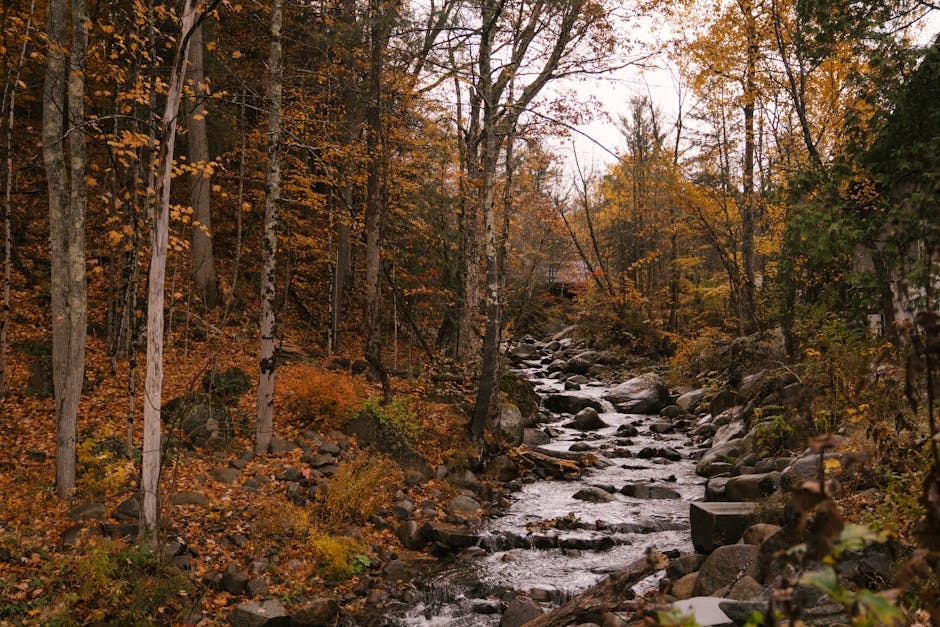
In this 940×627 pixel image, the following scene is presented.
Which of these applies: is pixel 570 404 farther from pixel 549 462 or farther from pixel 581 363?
pixel 581 363

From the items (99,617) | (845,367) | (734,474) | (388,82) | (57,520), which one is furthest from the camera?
(388,82)

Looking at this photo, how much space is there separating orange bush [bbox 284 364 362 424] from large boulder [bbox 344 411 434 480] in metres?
0.27

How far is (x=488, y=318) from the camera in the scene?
11.3 meters

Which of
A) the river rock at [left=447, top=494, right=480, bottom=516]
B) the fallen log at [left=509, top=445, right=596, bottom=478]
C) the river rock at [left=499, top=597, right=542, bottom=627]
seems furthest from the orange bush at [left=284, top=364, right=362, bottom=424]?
the river rock at [left=499, top=597, right=542, bottom=627]

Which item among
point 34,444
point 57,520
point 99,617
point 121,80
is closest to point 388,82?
point 121,80

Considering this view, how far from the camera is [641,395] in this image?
1838 centimetres

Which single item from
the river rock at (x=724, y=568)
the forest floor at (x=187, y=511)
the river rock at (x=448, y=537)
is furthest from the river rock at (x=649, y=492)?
the river rock at (x=724, y=568)

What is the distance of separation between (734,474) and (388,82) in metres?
11.4

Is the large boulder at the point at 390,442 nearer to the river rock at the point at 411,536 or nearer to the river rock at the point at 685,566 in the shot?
the river rock at the point at 411,536

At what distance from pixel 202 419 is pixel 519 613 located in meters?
5.83

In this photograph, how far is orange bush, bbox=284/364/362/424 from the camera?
10.5 meters

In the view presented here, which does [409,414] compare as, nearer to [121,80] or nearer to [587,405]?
[121,80]

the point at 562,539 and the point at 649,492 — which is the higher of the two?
the point at 649,492

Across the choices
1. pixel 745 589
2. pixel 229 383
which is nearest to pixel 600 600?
pixel 745 589
